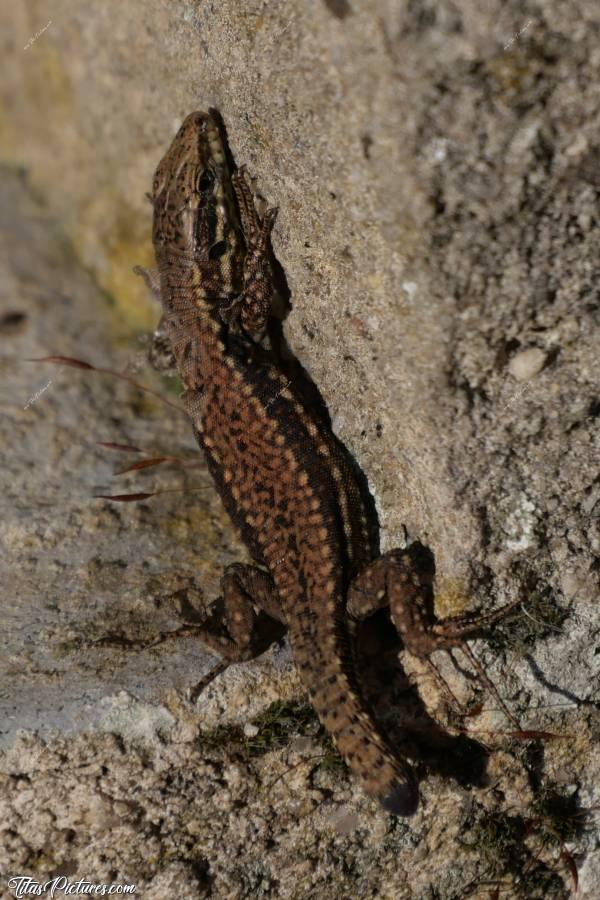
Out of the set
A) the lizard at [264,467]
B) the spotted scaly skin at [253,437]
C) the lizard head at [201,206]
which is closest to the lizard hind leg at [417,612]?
the lizard at [264,467]

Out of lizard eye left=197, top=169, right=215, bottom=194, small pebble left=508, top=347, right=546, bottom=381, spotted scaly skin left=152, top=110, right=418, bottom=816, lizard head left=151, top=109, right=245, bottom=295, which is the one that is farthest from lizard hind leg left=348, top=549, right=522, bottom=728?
lizard eye left=197, top=169, right=215, bottom=194

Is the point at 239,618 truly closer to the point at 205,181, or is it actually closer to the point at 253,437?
the point at 253,437

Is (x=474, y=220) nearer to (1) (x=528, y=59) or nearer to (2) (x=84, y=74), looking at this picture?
(1) (x=528, y=59)

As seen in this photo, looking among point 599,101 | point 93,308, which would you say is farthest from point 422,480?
point 93,308

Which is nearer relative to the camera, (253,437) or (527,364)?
(527,364)

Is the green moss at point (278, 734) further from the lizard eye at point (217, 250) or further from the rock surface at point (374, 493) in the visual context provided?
the lizard eye at point (217, 250)

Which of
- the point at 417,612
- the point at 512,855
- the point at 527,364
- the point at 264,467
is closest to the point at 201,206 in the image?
the point at 264,467

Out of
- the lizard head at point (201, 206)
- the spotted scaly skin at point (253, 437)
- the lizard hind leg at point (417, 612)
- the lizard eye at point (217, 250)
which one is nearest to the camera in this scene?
the lizard hind leg at point (417, 612)
